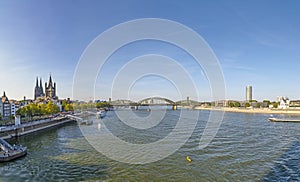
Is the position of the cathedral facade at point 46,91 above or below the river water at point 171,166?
above

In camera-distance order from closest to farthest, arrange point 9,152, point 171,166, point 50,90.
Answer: point 171,166, point 9,152, point 50,90

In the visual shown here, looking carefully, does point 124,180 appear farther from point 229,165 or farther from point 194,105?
point 194,105

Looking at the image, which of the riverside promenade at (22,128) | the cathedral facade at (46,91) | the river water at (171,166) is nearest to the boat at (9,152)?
the river water at (171,166)

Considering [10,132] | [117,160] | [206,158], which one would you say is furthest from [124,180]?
[10,132]

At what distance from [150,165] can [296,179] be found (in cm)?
667

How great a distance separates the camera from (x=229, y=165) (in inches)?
448

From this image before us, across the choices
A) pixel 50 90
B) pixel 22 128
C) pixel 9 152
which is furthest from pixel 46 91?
pixel 9 152

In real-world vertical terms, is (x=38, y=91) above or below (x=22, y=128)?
above

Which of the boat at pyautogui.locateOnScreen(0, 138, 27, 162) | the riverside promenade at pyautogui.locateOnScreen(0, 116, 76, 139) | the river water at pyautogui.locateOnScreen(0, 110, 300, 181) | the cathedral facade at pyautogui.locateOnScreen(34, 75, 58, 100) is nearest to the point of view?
the river water at pyautogui.locateOnScreen(0, 110, 300, 181)

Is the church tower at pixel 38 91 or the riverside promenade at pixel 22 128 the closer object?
the riverside promenade at pixel 22 128

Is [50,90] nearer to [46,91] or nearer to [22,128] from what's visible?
[46,91]

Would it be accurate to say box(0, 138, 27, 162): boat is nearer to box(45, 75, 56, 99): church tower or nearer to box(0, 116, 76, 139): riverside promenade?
box(0, 116, 76, 139): riverside promenade

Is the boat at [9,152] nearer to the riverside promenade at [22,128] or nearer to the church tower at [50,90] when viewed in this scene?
the riverside promenade at [22,128]

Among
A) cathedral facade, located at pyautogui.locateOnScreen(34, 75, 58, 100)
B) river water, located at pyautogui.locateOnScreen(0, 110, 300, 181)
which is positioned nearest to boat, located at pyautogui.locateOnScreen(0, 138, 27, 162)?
river water, located at pyautogui.locateOnScreen(0, 110, 300, 181)
